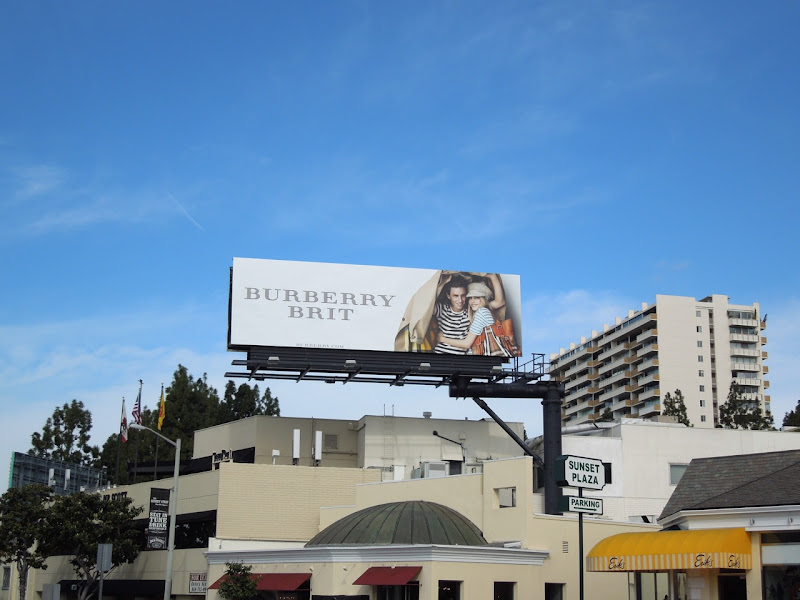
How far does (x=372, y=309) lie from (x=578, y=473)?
26669 mm

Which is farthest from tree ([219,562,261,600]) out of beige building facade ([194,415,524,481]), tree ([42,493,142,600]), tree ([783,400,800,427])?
tree ([783,400,800,427])

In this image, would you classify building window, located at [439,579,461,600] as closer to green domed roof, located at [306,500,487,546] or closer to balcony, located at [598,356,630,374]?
green domed roof, located at [306,500,487,546]

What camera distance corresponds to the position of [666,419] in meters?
62.6

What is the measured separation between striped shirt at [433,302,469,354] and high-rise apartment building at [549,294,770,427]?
79.3 m

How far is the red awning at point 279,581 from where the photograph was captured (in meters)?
37.9

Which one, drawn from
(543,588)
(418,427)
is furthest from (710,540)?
(418,427)

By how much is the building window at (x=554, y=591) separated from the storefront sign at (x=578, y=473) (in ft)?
40.9

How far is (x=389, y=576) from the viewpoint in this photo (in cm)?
3503

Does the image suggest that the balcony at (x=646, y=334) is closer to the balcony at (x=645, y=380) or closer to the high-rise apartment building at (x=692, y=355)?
the high-rise apartment building at (x=692, y=355)

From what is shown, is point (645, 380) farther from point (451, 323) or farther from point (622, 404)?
point (451, 323)

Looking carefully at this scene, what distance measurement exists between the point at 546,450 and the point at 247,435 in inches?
659

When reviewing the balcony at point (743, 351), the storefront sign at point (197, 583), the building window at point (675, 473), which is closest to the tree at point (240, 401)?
the storefront sign at point (197, 583)

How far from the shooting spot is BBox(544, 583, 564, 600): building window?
37.4 metres

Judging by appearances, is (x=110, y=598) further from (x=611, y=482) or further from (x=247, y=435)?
(x=611, y=482)
